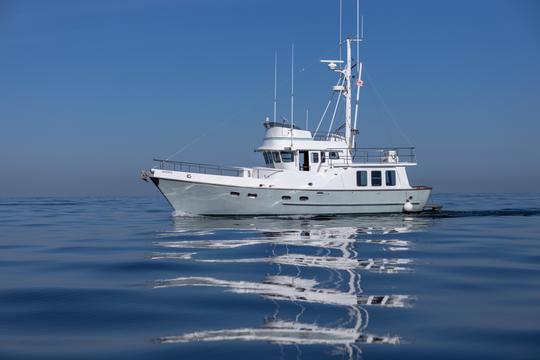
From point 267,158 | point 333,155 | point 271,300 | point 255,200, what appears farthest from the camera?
point 267,158

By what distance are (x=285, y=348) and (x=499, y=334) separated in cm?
295

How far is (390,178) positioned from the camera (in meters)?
31.7

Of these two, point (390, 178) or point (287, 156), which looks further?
point (390, 178)

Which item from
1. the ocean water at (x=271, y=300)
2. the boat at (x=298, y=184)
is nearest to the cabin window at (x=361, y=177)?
the boat at (x=298, y=184)

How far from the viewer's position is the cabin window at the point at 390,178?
31.6m

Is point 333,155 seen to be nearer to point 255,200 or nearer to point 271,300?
point 255,200

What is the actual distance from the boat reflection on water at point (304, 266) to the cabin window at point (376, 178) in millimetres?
3218

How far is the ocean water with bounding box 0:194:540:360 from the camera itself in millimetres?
6684

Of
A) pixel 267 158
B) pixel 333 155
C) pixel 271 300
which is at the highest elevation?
pixel 333 155

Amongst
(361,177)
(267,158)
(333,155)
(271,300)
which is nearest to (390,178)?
(361,177)

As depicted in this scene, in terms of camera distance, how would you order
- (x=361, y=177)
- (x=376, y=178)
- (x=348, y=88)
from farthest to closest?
(x=348, y=88) → (x=376, y=178) → (x=361, y=177)

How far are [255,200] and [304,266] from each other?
54.5 ft

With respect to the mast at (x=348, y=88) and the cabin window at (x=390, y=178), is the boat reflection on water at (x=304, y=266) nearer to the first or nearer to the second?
the cabin window at (x=390, y=178)

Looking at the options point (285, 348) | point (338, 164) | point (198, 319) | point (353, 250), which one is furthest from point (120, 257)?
point (338, 164)
